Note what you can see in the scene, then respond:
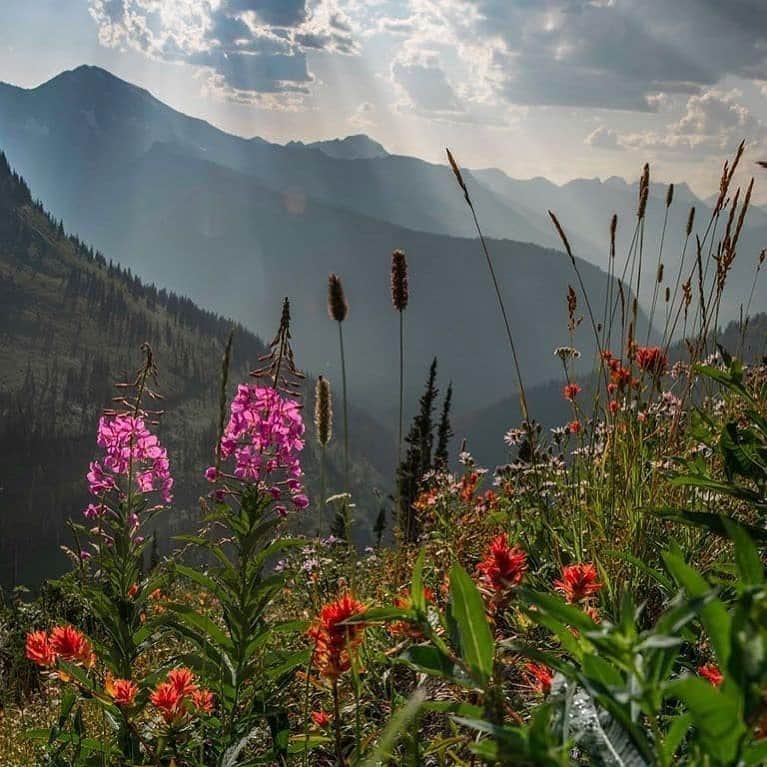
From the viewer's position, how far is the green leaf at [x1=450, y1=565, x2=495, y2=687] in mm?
1167

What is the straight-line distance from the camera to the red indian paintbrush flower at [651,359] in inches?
191

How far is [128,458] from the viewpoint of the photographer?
457 cm

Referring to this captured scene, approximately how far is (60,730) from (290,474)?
5.12 feet

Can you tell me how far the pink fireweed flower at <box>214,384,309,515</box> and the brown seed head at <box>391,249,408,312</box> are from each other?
0.76 metres

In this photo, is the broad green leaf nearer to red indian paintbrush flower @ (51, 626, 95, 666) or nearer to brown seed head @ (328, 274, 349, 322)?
red indian paintbrush flower @ (51, 626, 95, 666)

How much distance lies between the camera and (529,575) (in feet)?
11.4

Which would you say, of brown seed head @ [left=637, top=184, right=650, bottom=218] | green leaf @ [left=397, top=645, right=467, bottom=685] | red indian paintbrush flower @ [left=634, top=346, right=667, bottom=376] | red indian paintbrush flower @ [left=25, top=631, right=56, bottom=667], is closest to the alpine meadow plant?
red indian paintbrush flower @ [left=25, top=631, right=56, bottom=667]

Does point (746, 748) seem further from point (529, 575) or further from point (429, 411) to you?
point (429, 411)

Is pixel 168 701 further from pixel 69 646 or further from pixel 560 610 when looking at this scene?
pixel 560 610

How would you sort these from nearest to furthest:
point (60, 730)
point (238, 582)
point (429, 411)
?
point (60, 730) → point (238, 582) → point (429, 411)

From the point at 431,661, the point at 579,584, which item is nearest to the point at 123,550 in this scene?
the point at 579,584

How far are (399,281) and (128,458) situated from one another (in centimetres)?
215

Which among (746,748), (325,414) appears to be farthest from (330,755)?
(746,748)

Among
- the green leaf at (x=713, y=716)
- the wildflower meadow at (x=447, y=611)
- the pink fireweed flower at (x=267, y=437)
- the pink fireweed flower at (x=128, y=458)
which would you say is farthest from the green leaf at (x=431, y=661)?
the pink fireweed flower at (x=128, y=458)
